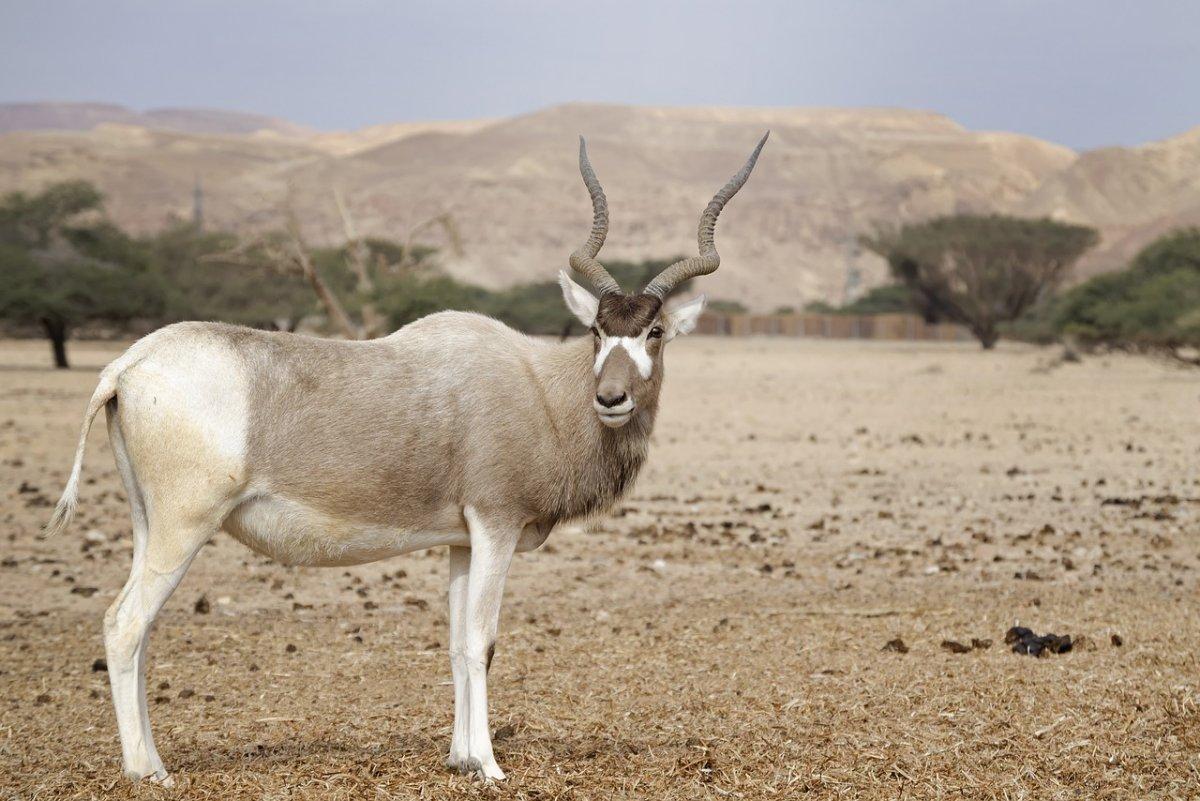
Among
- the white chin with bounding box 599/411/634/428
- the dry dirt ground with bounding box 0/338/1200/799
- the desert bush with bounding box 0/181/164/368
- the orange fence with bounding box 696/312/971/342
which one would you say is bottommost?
the orange fence with bounding box 696/312/971/342

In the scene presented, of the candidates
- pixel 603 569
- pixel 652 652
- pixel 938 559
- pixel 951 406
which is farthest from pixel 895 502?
pixel 951 406

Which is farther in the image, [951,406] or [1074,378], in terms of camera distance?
[1074,378]

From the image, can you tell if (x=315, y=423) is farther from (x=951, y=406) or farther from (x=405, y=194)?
(x=405, y=194)

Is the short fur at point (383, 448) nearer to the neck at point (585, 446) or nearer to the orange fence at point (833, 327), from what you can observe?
the neck at point (585, 446)

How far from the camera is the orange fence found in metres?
73.1

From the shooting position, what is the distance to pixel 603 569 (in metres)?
10.7

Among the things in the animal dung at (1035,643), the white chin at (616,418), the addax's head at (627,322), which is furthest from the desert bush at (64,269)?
the white chin at (616,418)

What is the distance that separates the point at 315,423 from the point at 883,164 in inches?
7196

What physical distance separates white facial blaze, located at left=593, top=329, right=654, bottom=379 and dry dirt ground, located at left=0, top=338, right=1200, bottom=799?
1718mm

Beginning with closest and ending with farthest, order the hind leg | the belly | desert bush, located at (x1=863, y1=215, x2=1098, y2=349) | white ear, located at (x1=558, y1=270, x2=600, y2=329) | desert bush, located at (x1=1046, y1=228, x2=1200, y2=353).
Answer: the hind leg
the belly
white ear, located at (x1=558, y1=270, x2=600, y2=329)
desert bush, located at (x1=1046, y1=228, x2=1200, y2=353)
desert bush, located at (x1=863, y1=215, x2=1098, y2=349)

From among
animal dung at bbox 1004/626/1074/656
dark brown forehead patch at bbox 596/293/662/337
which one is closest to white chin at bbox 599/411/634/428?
dark brown forehead patch at bbox 596/293/662/337

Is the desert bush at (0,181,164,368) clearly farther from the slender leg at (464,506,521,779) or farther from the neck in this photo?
the slender leg at (464,506,521,779)

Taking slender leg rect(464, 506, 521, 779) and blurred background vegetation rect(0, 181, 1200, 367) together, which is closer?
slender leg rect(464, 506, 521, 779)

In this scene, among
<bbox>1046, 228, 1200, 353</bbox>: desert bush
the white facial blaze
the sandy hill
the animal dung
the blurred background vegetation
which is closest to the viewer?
the white facial blaze
